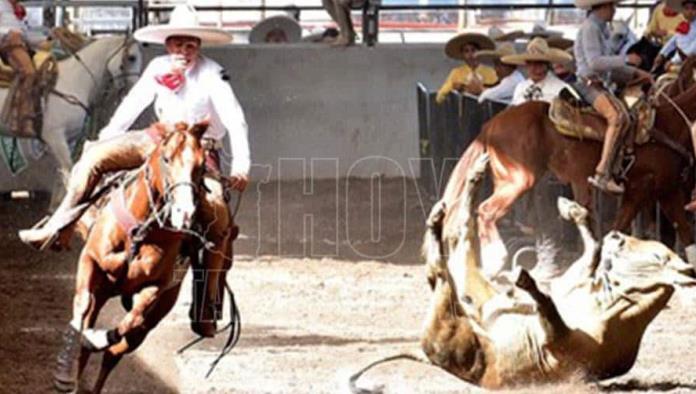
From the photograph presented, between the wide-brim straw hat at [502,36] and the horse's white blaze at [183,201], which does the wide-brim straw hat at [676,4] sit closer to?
the wide-brim straw hat at [502,36]

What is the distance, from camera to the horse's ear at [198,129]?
31.0 ft

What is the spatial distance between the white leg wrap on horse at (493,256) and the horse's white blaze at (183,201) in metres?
4.99

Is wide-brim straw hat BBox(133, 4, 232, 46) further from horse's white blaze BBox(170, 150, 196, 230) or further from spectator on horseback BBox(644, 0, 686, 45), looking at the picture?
spectator on horseback BBox(644, 0, 686, 45)

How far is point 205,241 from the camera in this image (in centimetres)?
968

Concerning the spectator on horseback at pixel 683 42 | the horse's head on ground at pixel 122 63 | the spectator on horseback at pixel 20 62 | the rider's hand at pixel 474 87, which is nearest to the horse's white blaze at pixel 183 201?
the spectator on horseback at pixel 683 42

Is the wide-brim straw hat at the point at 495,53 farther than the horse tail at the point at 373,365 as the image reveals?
Yes

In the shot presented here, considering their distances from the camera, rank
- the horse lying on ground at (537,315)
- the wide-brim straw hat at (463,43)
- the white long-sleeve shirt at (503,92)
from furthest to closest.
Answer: the wide-brim straw hat at (463,43) < the white long-sleeve shirt at (503,92) < the horse lying on ground at (537,315)

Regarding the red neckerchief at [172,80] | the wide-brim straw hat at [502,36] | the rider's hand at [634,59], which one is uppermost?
the red neckerchief at [172,80]

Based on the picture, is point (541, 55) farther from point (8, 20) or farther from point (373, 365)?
point (373, 365)

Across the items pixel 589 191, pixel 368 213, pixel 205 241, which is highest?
pixel 205 241

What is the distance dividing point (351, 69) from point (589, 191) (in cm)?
694

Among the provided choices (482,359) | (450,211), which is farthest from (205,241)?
(450,211)

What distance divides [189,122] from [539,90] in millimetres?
6234

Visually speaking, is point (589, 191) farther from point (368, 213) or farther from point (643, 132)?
point (368, 213)
